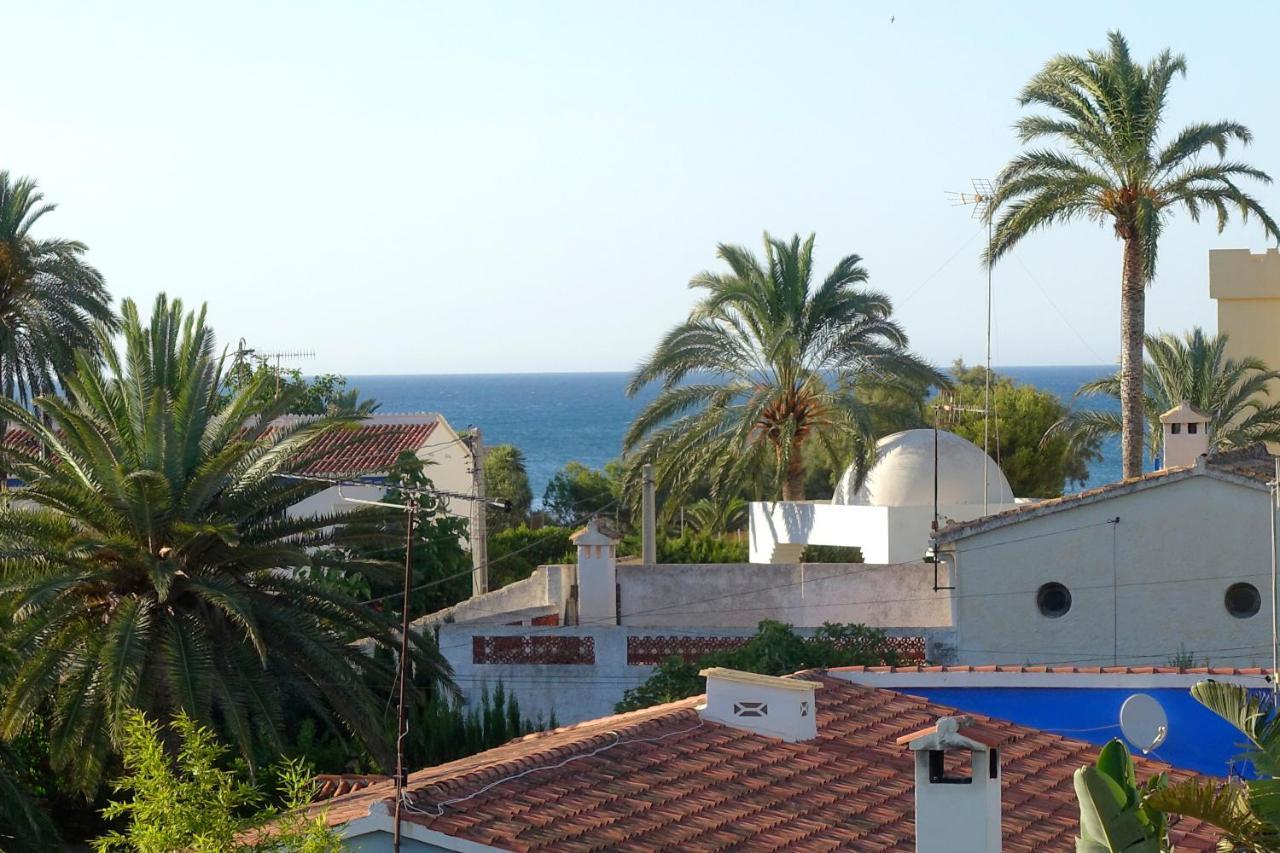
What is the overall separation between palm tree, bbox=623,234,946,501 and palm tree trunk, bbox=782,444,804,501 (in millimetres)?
92

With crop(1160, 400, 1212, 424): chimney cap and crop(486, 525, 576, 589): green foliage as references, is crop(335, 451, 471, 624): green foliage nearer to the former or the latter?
crop(486, 525, 576, 589): green foliage

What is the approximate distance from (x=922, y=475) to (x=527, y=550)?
9031mm

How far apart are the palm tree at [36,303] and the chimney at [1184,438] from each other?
17.8 metres

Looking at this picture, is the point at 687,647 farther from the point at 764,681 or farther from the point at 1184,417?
the point at 1184,417

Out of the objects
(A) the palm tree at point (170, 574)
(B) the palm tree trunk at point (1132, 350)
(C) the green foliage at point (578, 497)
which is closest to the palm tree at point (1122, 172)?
(B) the palm tree trunk at point (1132, 350)

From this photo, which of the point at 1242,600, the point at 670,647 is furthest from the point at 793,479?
the point at 1242,600

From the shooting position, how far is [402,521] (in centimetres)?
1948

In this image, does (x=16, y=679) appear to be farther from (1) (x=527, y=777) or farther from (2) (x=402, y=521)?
(1) (x=527, y=777)

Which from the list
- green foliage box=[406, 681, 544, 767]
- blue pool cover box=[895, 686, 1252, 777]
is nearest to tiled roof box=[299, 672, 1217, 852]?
blue pool cover box=[895, 686, 1252, 777]

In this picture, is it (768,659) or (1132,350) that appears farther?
(1132,350)

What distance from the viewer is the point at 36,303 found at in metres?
30.6

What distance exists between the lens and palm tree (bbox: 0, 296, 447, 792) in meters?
16.1

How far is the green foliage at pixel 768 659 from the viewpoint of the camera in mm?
19062

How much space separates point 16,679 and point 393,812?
7453 mm
